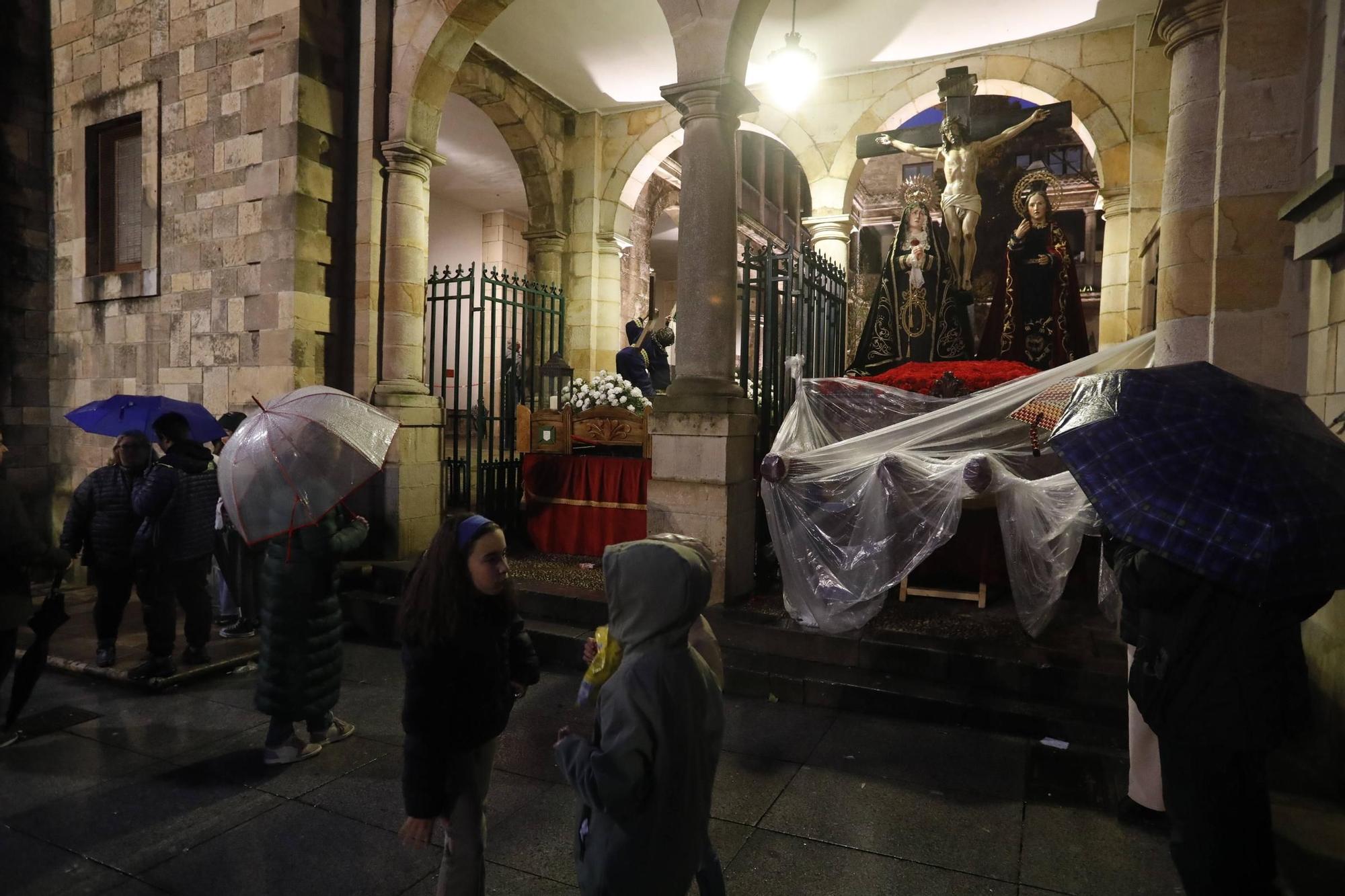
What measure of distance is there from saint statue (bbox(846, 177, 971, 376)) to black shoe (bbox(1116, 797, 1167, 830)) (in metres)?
4.74

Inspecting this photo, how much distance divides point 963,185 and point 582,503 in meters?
5.01

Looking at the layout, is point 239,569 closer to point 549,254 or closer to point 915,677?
point 915,677

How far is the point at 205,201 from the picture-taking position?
796 cm

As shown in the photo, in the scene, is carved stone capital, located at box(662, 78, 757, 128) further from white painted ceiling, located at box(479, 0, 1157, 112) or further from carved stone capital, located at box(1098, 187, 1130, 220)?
carved stone capital, located at box(1098, 187, 1130, 220)

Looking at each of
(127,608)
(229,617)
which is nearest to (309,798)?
Result: (229,617)

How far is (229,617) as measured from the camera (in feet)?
20.8

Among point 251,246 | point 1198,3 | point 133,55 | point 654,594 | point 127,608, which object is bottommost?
point 127,608

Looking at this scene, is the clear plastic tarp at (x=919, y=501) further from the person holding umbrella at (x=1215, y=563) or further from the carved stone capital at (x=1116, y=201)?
the carved stone capital at (x=1116, y=201)

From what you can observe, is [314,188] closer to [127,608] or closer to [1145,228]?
[127,608]

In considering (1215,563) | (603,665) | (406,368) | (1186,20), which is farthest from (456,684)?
(406,368)

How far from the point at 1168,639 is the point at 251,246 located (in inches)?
314

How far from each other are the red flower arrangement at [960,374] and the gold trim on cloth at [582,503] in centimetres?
250

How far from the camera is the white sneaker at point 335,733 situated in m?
4.12

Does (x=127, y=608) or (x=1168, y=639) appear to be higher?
(x=1168, y=639)
